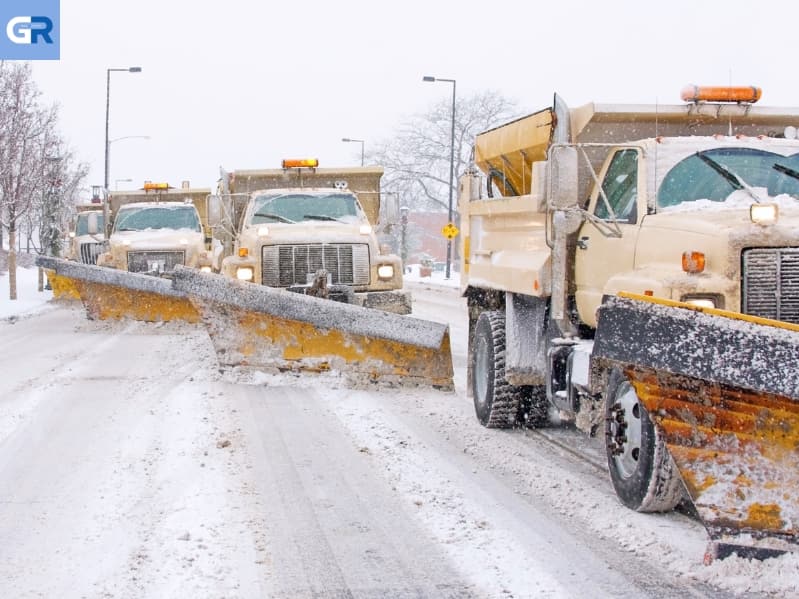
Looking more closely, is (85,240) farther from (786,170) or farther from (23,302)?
(786,170)

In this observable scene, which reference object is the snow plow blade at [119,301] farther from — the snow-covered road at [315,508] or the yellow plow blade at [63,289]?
the snow-covered road at [315,508]

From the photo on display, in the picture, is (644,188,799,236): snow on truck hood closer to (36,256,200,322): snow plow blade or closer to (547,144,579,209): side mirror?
(547,144,579,209): side mirror

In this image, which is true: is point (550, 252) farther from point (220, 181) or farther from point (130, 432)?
point (220, 181)

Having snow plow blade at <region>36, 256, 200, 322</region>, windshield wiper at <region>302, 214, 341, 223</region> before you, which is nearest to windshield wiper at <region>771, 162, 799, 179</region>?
windshield wiper at <region>302, 214, 341, 223</region>

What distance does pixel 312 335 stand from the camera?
395 inches

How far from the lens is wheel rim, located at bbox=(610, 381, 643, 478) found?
5.50m

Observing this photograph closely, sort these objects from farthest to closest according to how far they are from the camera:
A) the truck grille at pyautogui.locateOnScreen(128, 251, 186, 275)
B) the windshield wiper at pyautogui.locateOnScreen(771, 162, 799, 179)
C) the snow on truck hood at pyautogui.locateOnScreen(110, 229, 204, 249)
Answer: the snow on truck hood at pyautogui.locateOnScreen(110, 229, 204, 249)
the truck grille at pyautogui.locateOnScreen(128, 251, 186, 275)
the windshield wiper at pyautogui.locateOnScreen(771, 162, 799, 179)

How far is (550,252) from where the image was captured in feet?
23.4

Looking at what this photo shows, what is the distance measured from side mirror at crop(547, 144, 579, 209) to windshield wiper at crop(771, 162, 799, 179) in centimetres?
111

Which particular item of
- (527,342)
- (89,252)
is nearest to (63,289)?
(89,252)

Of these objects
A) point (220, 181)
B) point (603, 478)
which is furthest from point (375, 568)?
point (220, 181)

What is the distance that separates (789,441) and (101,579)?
2.76 metres

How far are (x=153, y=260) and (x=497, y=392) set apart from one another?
Result: 10.9 m

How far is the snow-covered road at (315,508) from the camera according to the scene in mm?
4469
